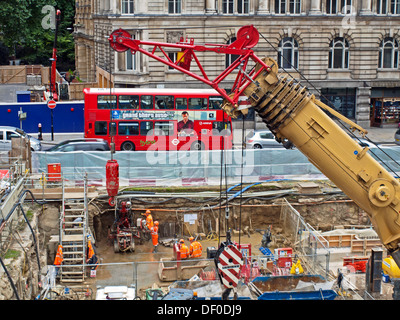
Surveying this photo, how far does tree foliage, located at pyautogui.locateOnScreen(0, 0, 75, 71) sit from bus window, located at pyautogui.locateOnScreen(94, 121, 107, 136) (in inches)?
828

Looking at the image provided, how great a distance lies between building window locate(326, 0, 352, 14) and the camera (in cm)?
5103

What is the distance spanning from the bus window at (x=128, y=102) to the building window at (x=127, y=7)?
11587 millimetres

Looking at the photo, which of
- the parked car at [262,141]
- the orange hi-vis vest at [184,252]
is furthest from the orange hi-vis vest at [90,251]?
the parked car at [262,141]

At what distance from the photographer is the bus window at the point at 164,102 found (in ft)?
133

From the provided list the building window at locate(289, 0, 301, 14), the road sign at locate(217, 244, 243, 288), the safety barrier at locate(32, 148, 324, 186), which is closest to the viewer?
the road sign at locate(217, 244, 243, 288)

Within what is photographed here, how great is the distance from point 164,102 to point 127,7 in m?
12.2

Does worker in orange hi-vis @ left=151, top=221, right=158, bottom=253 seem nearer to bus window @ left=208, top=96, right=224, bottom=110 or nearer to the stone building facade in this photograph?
bus window @ left=208, top=96, right=224, bottom=110

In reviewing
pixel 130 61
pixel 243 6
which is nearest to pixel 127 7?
pixel 130 61

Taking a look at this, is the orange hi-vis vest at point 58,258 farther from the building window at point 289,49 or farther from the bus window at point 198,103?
the building window at point 289,49

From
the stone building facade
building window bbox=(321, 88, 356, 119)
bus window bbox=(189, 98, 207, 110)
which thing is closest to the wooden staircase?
bus window bbox=(189, 98, 207, 110)

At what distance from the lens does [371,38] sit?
170 feet

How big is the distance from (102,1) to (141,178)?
91.3 feet

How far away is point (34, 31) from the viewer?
2726 inches
